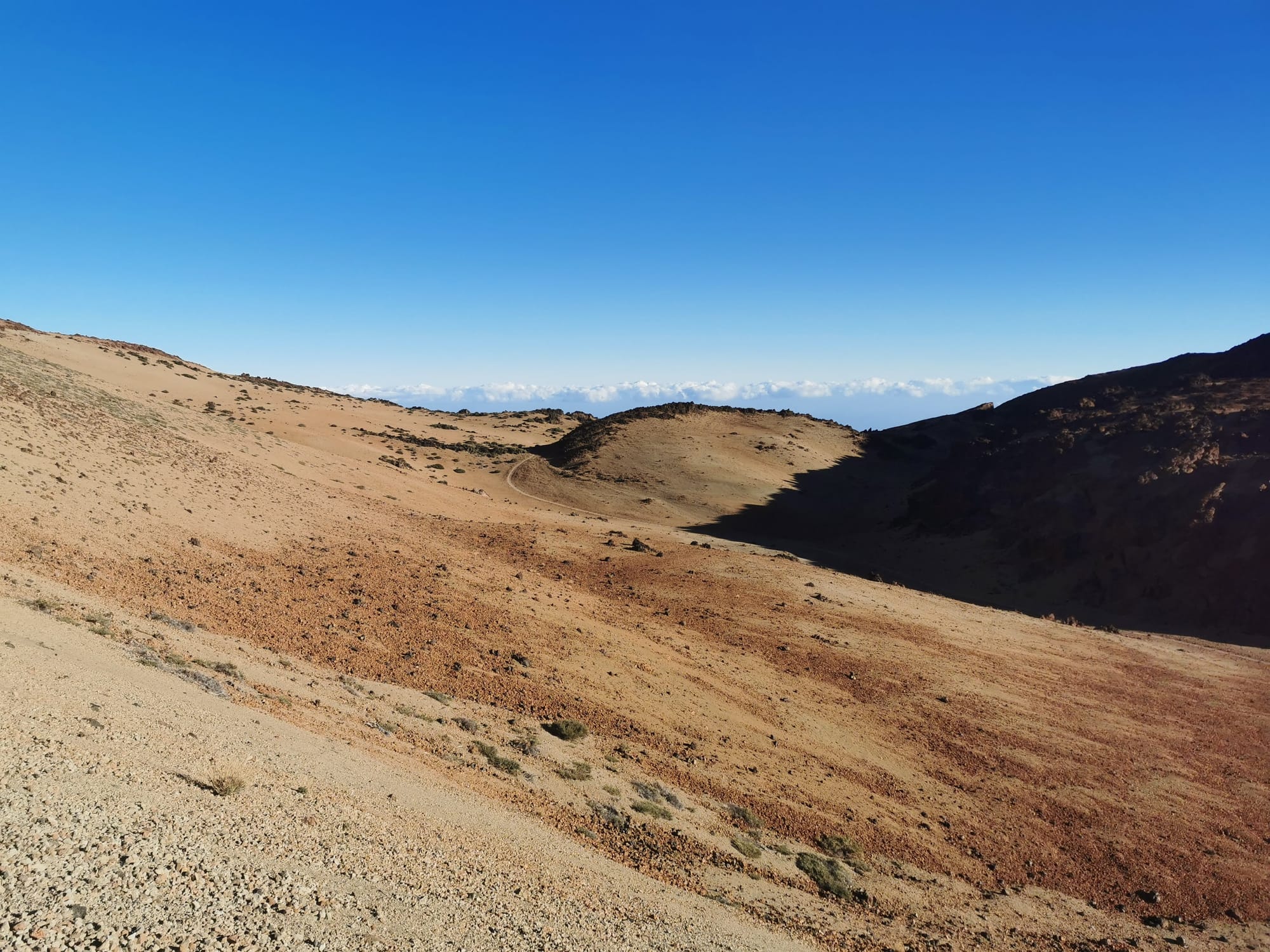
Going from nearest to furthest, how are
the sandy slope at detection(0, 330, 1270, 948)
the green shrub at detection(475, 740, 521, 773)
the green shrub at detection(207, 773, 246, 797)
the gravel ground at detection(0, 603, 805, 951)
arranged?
1. the gravel ground at detection(0, 603, 805, 951)
2. the green shrub at detection(207, 773, 246, 797)
3. the sandy slope at detection(0, 330, 1270, 948)
4. the green shrub at detection(475, 740, 521, 773)

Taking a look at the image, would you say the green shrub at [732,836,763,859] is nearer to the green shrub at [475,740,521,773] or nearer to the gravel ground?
the gravel ground

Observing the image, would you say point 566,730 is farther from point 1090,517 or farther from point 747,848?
point 1090,517

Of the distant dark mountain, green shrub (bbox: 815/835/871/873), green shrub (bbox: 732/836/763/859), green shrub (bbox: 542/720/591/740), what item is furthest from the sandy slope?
the distant dark mountain

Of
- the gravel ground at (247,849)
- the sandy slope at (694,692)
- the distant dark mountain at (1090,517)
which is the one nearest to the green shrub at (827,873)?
the sandy slope at (694,692)

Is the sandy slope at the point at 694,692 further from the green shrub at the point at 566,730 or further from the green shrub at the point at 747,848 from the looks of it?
the green shrub at the point at 566,730

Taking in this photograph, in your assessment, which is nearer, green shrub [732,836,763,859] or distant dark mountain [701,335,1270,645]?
green shrub [732,836,763,859]

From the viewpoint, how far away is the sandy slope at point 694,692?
407 inches

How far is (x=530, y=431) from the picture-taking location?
75500 millimetres

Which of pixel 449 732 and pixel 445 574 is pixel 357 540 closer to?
pixel 445 574

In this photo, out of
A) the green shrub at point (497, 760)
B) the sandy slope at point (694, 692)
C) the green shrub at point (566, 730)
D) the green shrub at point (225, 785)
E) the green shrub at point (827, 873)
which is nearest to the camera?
the green shrub at point (225, 785)

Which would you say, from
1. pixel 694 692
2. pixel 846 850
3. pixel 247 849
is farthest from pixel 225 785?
pixel 694 692

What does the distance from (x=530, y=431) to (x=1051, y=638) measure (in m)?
58.5

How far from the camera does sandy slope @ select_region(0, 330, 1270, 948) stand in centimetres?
1034

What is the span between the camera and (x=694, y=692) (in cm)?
1616
